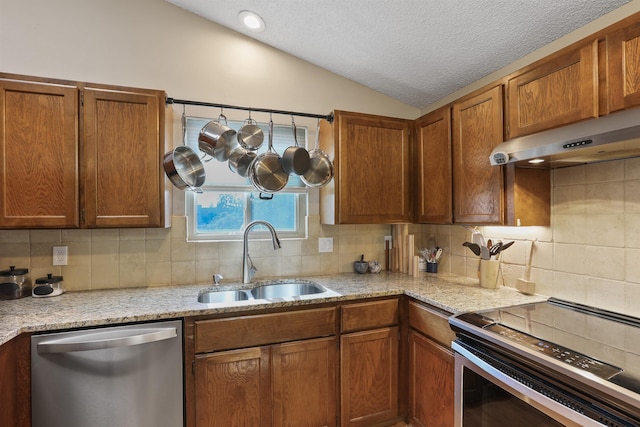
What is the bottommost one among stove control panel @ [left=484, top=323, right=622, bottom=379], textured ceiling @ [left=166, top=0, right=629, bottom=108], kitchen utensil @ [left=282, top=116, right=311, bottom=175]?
stove control panel @ [left=484, top=323, right=622, bottom=379]

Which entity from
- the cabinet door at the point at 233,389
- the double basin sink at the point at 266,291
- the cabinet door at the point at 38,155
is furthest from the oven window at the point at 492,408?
the cabinet door at the point at 38,155

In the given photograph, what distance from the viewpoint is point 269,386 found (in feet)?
5.77

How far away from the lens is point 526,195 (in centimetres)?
175

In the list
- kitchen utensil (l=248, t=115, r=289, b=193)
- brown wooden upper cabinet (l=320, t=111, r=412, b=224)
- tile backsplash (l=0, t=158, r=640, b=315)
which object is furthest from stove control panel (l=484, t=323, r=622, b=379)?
kitchen utensil (l=248, t=115, r=289, b=193)

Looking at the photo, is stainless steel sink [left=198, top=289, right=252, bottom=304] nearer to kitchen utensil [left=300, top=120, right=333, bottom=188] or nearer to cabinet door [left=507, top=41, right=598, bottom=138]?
kitchen utensil [left=300, top=120, right=333, bottom=188]

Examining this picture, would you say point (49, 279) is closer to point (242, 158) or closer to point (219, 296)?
point (219, 296)

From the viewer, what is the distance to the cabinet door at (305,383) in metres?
1.78

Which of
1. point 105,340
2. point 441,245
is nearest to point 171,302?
point 105,340

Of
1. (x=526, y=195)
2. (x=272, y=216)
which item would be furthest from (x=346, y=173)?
(x=526, y=195)

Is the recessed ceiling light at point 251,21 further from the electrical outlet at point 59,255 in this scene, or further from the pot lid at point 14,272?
the pot lid at point 14,272

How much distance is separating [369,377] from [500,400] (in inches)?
32.6

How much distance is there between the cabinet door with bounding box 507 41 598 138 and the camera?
1340 mm

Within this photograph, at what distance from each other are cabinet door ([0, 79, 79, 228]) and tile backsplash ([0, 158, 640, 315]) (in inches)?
12.6

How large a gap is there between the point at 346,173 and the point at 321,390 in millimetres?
1398
